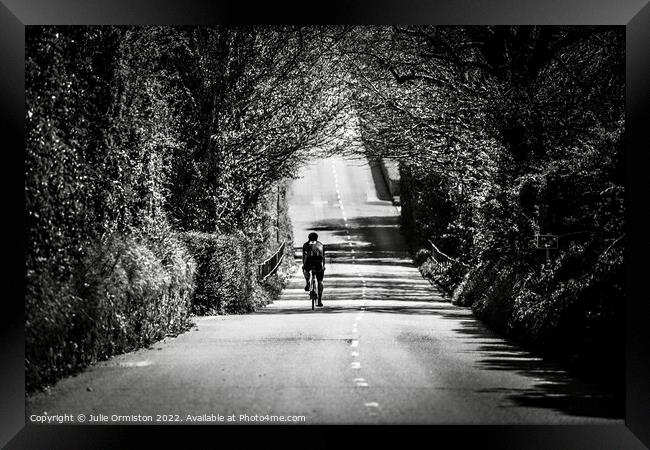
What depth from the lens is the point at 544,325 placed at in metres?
16.7

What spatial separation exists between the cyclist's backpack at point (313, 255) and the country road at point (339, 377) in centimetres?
126

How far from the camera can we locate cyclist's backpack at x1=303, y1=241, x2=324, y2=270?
26.1 metres

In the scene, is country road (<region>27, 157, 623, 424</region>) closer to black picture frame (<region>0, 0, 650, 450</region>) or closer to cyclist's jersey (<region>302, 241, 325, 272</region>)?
black picture frame (<region>0, 0, 650, 450</region>)

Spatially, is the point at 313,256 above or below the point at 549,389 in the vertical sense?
above

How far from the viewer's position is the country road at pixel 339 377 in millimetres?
11594

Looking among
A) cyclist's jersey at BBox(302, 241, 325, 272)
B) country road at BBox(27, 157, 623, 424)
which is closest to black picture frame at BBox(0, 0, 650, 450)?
country road at BBox(27, 157, 623, 424)

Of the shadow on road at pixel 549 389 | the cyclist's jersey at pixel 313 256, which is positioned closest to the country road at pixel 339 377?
the shadow on road at pixel 549 389

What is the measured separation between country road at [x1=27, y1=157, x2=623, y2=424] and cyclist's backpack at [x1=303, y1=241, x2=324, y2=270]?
126 cm
